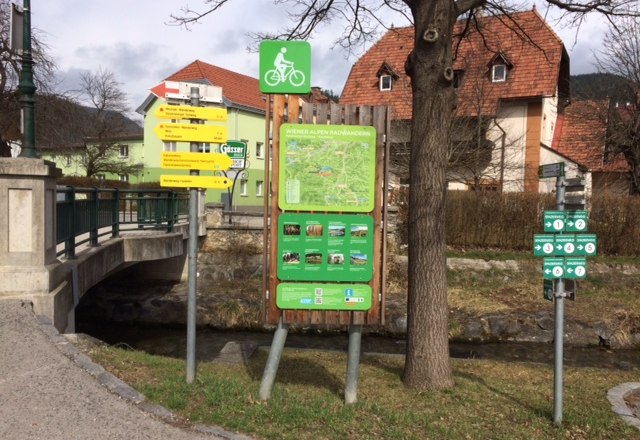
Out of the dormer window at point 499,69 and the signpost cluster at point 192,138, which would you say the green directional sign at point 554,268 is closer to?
the signpost cluster at point 192,138

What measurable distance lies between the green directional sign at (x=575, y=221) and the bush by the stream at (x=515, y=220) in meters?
13.0

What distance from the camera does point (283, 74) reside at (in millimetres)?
5004

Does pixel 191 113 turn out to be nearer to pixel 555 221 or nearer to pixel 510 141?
pixel 555 221

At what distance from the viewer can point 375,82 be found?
29422mm

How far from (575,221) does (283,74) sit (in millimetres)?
2796

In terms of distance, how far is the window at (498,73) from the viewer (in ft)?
A: 88.1

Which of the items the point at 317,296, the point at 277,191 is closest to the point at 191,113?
the point at 277,191

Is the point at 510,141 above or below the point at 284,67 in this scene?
above

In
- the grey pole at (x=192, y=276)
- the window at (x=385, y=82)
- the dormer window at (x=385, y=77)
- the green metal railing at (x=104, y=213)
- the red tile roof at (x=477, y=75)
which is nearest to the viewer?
the grey pole at (x=192, y=276)

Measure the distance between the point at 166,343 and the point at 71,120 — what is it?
669 inches

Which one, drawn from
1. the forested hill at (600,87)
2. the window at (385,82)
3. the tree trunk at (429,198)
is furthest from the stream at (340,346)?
the window at (385,82)

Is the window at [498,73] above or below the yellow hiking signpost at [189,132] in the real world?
above

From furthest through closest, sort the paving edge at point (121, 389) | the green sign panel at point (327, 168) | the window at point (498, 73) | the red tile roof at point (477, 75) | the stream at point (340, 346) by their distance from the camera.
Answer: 1. the window at point (498, 73)
2. the red tile roof at point (477, 75)
3. the stream at point (340, 346)
4. the green sign panel at point (327, 168)
5. the paving edge at point (121, 389)

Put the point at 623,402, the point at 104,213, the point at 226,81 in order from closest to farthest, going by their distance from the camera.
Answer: the point at 623,402, the point at 104,213, the point at 226,81
